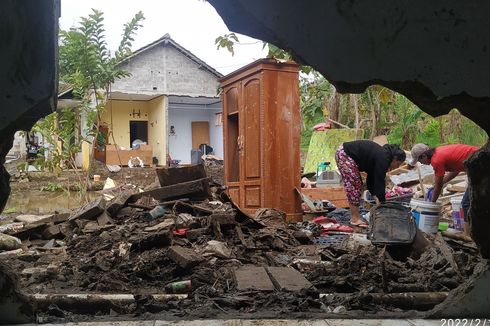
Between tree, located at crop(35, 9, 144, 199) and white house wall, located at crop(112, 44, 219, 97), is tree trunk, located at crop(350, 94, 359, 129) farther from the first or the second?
white house wall, located at crop(112, 44, 219, 97)

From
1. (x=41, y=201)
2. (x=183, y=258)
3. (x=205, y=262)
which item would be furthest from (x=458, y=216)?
(x=41, y=201)

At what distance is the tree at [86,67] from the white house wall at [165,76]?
41.3ft

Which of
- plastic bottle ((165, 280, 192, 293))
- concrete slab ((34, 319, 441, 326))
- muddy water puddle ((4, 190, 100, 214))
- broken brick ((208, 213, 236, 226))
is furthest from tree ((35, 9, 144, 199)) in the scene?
concrete slab ((34, 319, 441, 326))

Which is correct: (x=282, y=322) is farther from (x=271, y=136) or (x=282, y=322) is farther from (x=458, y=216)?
(x=271, y=136)

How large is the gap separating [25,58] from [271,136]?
248 inches

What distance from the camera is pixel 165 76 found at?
23.0m

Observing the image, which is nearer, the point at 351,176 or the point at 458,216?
the point at 458,216

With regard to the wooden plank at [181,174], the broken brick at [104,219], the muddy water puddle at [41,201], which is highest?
the wooden plank at [181,174]

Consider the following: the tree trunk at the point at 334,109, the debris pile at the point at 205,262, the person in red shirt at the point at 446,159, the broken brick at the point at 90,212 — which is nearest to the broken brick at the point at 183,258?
the debris pile at the point at 205,262

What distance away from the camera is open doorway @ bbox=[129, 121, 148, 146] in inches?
969

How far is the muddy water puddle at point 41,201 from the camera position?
12148 mm

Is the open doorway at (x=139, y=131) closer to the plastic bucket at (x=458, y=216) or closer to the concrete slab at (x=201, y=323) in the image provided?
the plastic bucket at (x=458, y=216)

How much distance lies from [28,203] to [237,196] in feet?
26.4

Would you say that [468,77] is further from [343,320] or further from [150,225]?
[150,225]
